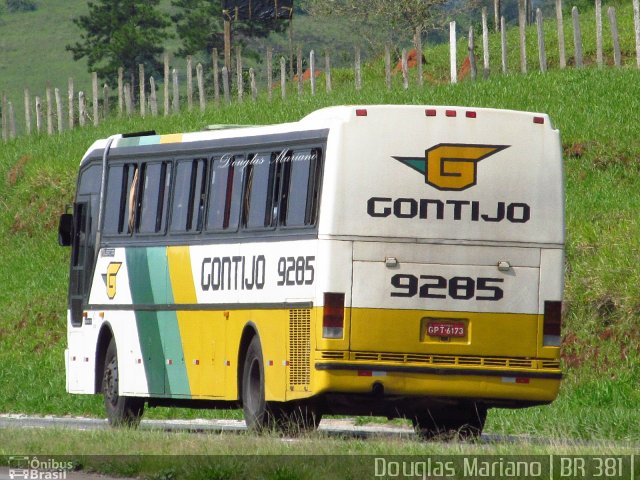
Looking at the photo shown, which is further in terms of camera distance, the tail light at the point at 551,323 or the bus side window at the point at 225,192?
the bus side window at the point at 225,192

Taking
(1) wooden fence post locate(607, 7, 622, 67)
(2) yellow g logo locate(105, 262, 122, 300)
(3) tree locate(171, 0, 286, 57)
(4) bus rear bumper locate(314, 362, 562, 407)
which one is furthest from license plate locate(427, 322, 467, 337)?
(3) tree locate(171, 0, 286, 57)

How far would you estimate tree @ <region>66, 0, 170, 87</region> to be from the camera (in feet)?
328

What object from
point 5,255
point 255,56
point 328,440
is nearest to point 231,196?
point 328,440

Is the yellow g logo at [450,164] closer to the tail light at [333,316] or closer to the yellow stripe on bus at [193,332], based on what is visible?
the tail light at [333,316]

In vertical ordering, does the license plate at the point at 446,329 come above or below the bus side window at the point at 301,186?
below

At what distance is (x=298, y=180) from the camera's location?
17.1m

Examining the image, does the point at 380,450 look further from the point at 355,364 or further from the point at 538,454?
the point at 355,364

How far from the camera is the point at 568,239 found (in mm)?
27703

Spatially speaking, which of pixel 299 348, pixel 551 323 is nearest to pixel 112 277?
pixel 299 348

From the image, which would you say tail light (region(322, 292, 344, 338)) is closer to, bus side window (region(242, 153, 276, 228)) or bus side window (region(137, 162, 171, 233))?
bus side window (region(242, 153, 276, 228))

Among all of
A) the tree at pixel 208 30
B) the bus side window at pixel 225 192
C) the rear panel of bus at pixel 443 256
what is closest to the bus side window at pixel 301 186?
the rear panel of bus at pixel 443 256

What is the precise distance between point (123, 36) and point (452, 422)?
83218 mm

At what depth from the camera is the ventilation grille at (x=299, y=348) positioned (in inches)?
643

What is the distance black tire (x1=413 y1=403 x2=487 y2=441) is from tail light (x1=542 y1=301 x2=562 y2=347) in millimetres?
1435
